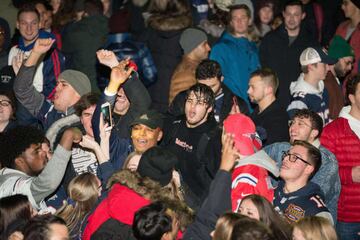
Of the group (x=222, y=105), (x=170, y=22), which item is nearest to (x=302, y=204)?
(x=222, y=105)

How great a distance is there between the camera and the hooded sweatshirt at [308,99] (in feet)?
27.9

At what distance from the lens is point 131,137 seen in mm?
7273

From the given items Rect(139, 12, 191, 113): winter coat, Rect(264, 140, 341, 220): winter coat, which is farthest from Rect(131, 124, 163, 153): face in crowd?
Rect(139, 12, 191, 113): winter coat

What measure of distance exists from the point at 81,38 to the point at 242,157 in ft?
14.0

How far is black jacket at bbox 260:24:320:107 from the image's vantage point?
32.2ft

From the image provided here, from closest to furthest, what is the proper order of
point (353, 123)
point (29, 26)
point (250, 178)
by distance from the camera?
1. point (250, 178)
2. point (353, 123)
3. point (29, 26)

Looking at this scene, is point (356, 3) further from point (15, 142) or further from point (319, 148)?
point (15, 142)

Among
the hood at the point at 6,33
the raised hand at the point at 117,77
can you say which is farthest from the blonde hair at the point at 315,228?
the hood at the point at 6,33

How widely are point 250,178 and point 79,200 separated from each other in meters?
1.45

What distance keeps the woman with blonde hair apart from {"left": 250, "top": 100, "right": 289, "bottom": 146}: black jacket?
2188mm

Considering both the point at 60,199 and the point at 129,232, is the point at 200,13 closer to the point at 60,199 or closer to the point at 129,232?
the point at 60,199

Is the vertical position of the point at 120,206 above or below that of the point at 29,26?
below

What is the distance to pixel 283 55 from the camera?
991cm

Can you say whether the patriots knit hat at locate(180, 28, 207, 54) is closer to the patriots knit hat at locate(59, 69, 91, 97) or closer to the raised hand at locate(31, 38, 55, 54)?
the patriots knit hat at locate(59, 69, 91, 97)
